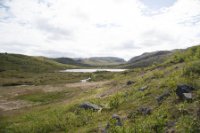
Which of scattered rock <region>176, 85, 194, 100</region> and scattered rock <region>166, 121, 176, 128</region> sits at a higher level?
scattered rock <region>176, 85, 194, 100</region>

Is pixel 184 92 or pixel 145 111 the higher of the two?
pixel 184 92

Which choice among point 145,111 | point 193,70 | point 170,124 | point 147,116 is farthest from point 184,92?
point 193,70

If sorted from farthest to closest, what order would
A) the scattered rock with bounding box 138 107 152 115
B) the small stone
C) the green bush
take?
the green bush < the scattered rock with bounding box 138 107 152 115 < the small stone

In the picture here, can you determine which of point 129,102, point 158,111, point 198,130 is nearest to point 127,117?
point 158,111

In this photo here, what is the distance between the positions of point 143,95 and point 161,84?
268 cm

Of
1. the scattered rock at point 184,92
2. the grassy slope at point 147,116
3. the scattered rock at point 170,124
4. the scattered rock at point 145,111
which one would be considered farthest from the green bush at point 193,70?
the scattered rock at point 170,124

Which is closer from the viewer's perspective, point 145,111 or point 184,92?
point 184,92

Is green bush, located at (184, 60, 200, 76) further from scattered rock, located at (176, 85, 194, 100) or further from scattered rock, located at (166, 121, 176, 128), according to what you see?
scattered rock, located at (166, 121, 176, 128)

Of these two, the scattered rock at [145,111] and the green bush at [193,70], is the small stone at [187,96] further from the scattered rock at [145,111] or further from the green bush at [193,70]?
the green bush at [193,70]

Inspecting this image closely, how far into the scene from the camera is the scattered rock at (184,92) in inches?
729

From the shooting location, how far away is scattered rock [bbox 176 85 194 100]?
60.8 feet

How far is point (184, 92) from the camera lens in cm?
1959

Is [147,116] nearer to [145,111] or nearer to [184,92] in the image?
[145,111]

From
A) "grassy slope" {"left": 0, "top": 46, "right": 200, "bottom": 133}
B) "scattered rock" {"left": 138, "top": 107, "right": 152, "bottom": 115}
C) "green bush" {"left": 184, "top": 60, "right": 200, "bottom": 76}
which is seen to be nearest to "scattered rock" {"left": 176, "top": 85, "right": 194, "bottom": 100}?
"grassy slope" {"left": 0, "top": 46, "right": 200, "bottom": 133}
